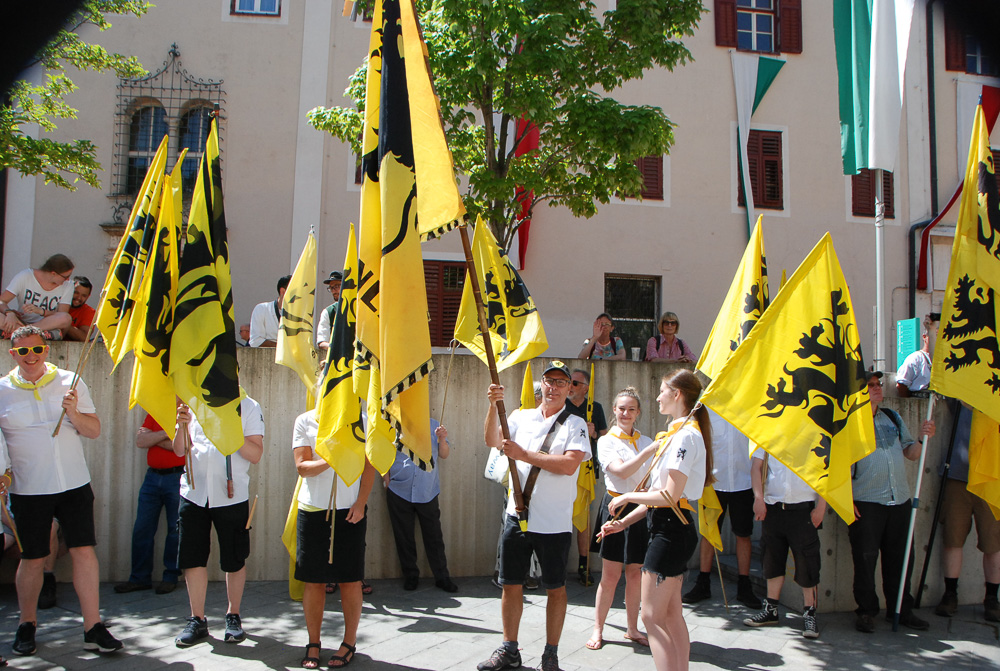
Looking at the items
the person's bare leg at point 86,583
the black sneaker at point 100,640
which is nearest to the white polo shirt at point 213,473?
the person's bare leg at point 86,583

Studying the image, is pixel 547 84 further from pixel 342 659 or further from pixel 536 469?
pixel 342 659

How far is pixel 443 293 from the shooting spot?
1405 cm

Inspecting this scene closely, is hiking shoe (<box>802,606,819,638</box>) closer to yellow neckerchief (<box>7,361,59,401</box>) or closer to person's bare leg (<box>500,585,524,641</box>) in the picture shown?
person's bare leg (<box>500,585,524,641</box>)

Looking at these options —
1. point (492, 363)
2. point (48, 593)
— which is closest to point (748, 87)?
point (492, 363)

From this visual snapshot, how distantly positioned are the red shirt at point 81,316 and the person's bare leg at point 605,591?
5.77 metres

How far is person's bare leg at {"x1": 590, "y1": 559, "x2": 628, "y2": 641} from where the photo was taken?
5523 millimetres

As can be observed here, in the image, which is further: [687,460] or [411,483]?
[411,483]

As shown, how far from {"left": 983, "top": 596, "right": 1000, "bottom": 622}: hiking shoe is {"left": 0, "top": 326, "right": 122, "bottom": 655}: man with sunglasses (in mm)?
6737

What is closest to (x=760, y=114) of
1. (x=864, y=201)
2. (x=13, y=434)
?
(x=864, y=201)

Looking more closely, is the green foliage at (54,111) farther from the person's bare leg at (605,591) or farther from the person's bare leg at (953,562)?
the person's bare leg at (953,562)

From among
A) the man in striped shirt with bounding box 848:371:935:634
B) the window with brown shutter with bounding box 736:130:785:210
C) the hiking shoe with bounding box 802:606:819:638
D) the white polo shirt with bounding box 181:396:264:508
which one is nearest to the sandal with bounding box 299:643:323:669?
the white polo shirt with bounding box 181:396:264:508

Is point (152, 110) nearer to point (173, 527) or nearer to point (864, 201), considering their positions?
point (173, 527)

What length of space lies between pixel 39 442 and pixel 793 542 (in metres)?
5.50

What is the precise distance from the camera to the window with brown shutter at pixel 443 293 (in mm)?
14016
